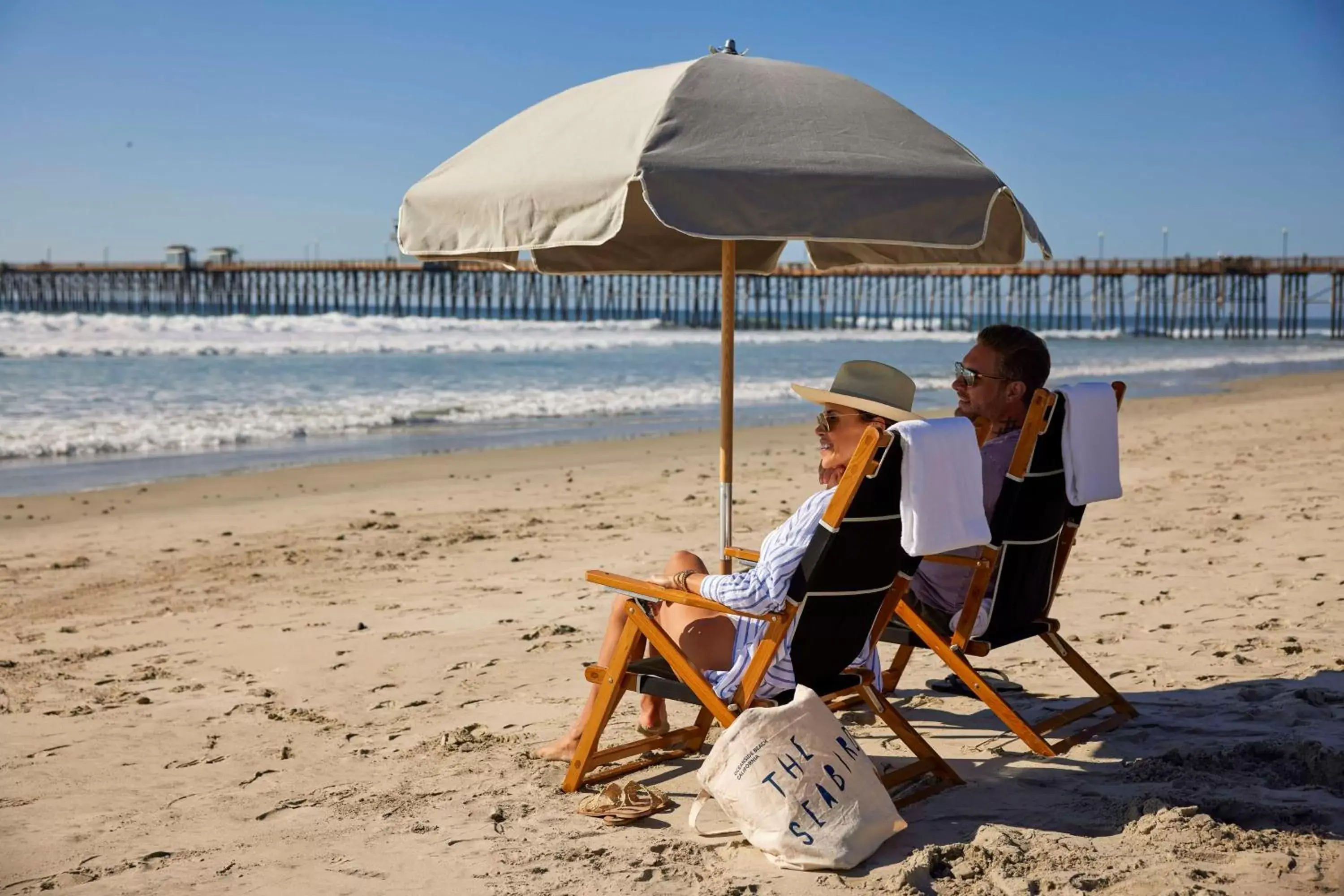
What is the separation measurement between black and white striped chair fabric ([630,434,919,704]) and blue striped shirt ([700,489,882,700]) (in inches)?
0.9

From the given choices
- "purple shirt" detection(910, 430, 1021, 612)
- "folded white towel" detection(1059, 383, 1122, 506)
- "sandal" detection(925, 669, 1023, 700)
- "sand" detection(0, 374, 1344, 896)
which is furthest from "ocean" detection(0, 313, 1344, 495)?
"folded white towel" detection(1059, 383, 1122, 506)

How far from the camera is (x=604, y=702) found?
299 cm

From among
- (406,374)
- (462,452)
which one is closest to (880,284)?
(406,374)

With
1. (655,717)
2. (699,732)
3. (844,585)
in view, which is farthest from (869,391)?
(655,717)

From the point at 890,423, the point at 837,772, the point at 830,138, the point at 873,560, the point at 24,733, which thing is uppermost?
the point at 830,138

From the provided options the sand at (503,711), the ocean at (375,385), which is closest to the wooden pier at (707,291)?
the ocean at (375,385)

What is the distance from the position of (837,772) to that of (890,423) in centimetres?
80

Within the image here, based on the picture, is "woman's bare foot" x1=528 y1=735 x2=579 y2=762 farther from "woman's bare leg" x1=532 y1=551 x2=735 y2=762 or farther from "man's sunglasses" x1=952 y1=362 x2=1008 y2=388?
"man's sunglasses" x1=952 y1=362 x2=1008 y2=388

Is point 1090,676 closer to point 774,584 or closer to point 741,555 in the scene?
point 741,555

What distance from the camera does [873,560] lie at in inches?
111

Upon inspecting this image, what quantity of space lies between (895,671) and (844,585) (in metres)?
1.11

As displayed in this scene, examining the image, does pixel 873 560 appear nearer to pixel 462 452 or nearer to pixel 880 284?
pixel 462 452

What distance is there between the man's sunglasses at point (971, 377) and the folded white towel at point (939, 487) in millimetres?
687

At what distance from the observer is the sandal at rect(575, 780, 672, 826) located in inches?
112
